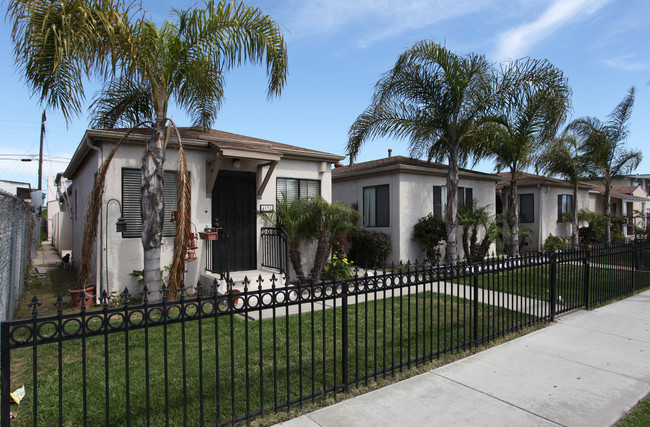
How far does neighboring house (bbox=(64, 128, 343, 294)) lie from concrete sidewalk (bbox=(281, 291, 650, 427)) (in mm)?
5528

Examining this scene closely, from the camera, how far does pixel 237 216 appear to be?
991 centimetres

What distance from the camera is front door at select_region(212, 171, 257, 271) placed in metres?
9.66

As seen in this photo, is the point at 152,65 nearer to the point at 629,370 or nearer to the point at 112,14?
the point at 112,14

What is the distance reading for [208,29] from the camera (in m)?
6.88

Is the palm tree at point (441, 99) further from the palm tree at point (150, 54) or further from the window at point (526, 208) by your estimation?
the window at point (526, 208)

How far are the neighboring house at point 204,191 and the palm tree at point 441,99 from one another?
2.17m

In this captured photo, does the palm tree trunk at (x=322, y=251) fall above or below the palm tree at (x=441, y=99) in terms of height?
below

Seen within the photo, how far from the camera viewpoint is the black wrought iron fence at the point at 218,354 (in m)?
2.82

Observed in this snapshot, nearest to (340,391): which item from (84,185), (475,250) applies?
(84,185)

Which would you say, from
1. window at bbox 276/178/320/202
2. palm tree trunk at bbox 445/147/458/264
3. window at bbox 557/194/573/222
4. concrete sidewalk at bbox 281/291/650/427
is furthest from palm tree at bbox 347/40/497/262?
window at bbox 557/194/573/222

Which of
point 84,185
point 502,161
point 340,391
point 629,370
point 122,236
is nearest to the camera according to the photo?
point 340,391

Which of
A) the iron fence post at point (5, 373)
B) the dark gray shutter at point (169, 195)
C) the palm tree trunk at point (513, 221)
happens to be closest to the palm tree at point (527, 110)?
the palm tree trunk at point (513, 221)

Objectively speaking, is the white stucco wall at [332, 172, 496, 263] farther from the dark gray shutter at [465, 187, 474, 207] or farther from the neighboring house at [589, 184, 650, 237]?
the neighboring house at [589, 184, 650, 237]

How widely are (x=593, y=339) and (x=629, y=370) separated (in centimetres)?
114
